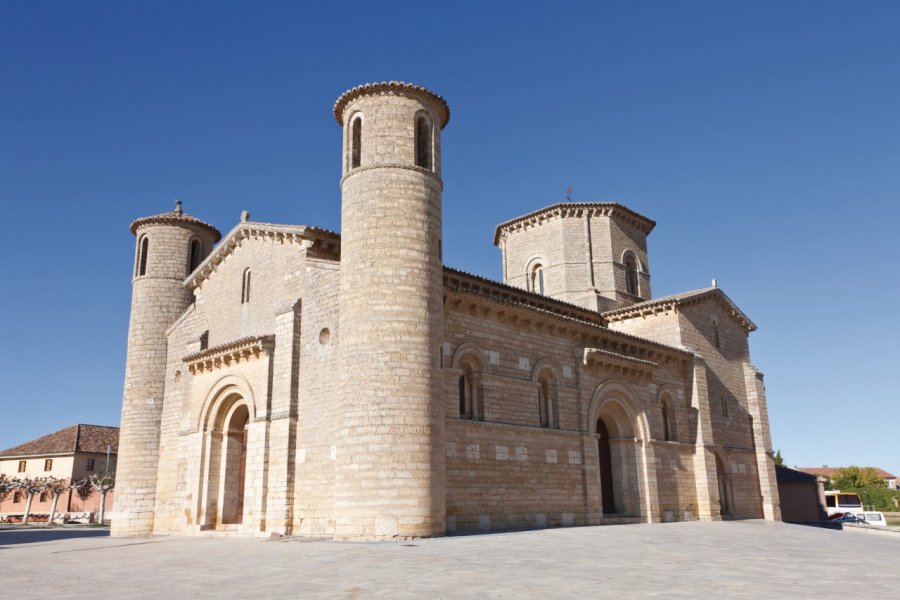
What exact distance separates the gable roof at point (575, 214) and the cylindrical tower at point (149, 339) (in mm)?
12730

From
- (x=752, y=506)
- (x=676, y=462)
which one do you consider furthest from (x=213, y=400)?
(x=752, y=506)

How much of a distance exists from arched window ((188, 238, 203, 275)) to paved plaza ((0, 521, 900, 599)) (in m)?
12.1

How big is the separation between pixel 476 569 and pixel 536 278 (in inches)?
868

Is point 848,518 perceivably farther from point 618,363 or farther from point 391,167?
point 391,167

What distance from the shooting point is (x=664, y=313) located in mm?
26234

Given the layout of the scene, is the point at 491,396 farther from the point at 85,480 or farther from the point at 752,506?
the point at 85,480

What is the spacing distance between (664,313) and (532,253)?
7.00 metres

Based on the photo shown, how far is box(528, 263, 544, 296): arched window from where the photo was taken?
30.7m

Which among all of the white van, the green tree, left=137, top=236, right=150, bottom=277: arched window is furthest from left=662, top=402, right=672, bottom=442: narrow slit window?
the green tree

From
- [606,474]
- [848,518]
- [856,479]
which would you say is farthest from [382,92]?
[856,479]

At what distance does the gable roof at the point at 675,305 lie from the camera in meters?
26.0

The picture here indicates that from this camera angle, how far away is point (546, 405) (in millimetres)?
21047

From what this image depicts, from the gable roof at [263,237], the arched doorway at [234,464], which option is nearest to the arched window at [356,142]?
the gable roof at [263,237]

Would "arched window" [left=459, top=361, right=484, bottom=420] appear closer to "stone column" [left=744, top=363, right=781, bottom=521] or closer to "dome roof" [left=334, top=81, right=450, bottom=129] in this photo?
"dome roof" [left=334, top=81, right=450, bottom=129]
